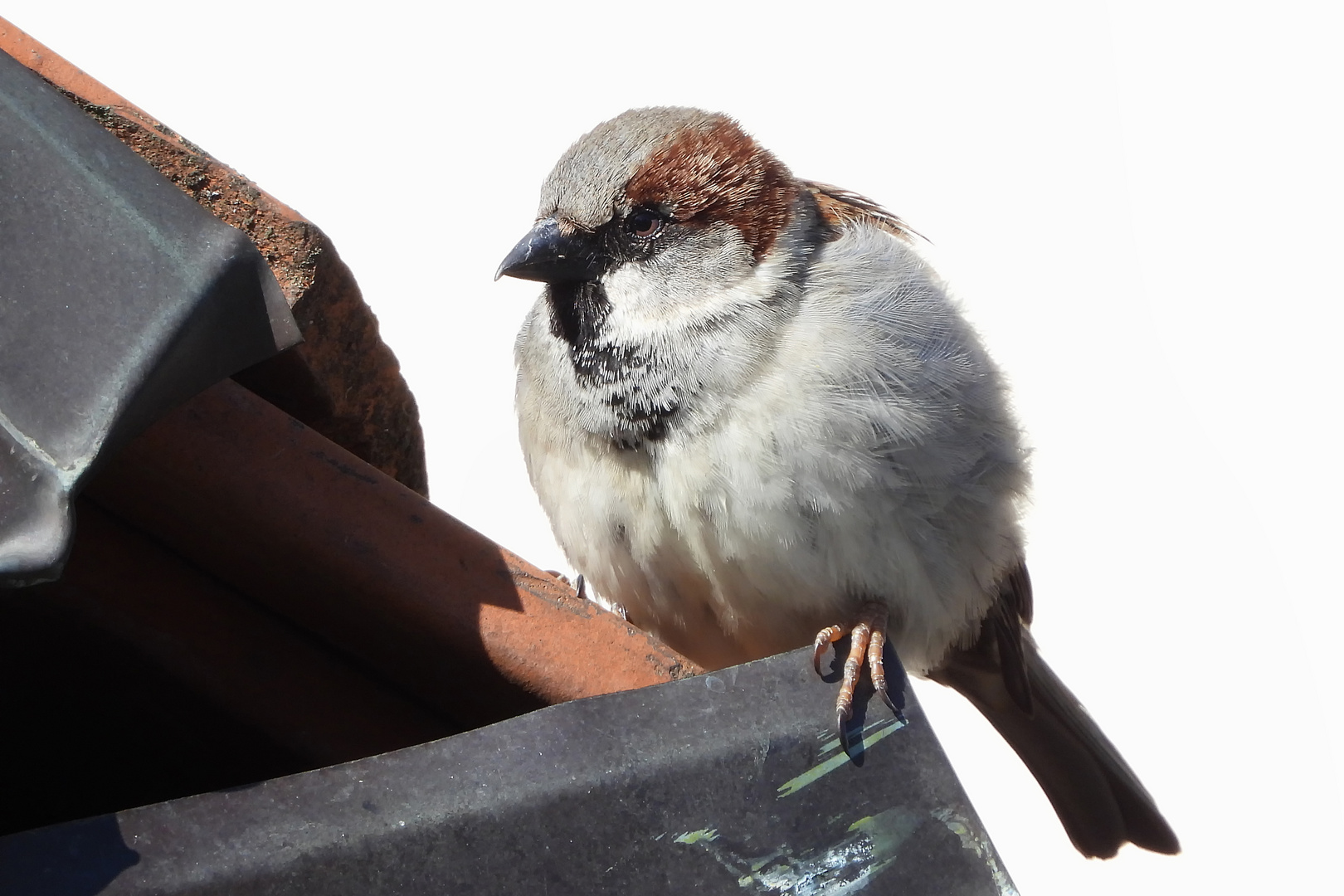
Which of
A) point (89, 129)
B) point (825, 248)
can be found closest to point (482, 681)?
point (89, 129)

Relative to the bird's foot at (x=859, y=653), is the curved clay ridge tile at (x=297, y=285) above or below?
above

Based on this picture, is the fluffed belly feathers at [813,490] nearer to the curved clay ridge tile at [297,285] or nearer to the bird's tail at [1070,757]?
the curved clay ridge tile at [297,285]

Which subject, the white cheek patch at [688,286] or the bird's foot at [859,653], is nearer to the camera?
the bird's foot at [859,653]

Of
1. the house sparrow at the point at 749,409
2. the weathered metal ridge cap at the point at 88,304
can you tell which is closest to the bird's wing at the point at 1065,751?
the house sparrow at the point at 749,409

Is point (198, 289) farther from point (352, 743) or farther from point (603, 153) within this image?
point (603, 153)

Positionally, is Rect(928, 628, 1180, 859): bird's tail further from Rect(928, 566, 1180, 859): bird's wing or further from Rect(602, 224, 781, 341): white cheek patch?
Rect(602, 224, 781, 341): white cheek patch

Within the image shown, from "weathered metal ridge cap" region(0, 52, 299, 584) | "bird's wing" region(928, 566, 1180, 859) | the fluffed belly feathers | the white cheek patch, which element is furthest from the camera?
"bird's wing" region(928, 566, 1180, 859)

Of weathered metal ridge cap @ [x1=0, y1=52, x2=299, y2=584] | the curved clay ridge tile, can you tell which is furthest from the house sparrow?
weathered metal ridge cap @ [x1=0, y1=52, x2=299, y2=584]

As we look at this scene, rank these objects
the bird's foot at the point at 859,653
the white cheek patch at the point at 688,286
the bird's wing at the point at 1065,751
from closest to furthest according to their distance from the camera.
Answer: the bird's foot at the point at 859,653 → the white cheek patch at the point at 688,286 → the bird's wing at the point at 1065,751
